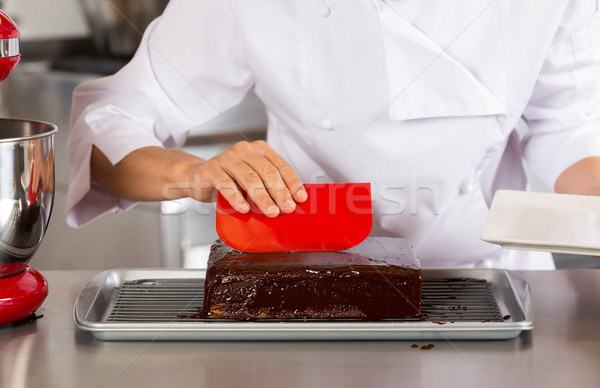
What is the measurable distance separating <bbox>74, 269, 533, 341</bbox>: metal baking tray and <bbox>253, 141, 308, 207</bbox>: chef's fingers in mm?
148

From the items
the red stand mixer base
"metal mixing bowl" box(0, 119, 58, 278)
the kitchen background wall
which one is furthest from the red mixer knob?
the kitchen background wall

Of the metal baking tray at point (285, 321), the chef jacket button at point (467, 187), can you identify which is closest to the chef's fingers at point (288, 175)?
the metal baking tray at point (285, 321)

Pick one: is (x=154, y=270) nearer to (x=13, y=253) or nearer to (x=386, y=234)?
(x=13, y=253)

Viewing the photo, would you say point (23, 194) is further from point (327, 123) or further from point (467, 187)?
point (467, 187)

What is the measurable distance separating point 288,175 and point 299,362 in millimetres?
252

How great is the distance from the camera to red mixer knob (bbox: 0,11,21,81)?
773 millimetres

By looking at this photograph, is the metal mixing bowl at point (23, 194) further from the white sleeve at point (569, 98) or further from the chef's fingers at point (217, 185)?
the white sleeve at point (569, 98)

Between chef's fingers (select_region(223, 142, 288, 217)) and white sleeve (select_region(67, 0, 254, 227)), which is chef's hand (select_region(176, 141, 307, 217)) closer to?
chef's fingers (select_region(223, 142, 288, 217))

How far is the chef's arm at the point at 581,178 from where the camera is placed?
1171mm

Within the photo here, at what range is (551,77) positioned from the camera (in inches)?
49.0

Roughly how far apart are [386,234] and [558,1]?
0.46 metres

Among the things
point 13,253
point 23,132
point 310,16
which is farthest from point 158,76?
point 13,253

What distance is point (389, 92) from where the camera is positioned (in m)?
1.19

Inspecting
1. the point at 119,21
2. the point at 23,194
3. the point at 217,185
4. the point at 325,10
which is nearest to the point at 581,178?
the point at 325,10
